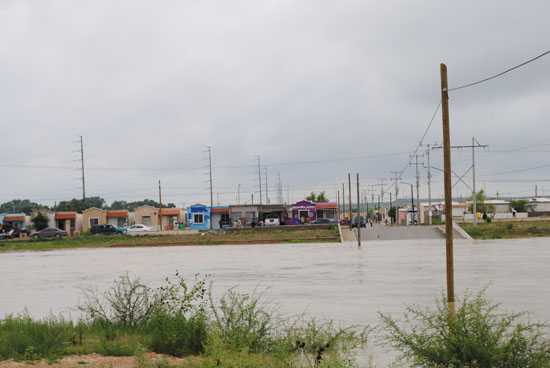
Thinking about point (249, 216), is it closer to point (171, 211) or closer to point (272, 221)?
point (272, 221)

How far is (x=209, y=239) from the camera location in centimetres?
6350

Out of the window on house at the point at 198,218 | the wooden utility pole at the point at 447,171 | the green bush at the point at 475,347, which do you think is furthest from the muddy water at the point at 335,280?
the window on house at the point at 198,218

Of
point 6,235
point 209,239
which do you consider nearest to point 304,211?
point 209,239

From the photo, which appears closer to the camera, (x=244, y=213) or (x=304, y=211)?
(x=244, y=213)

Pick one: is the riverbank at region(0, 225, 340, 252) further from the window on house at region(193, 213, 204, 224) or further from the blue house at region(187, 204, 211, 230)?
the window on house at region(193, 213, 204, 224)

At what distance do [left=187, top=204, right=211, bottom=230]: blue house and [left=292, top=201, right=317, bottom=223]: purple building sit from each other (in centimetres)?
1401

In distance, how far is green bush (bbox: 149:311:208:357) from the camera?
10891 millimetres

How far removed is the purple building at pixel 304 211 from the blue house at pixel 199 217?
14013 millimetres

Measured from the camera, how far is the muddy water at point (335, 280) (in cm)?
1733

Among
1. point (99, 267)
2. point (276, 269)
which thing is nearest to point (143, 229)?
point (99, 267)

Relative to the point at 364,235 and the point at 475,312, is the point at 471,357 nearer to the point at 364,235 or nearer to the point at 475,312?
the point at 475,312

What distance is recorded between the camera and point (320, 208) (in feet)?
308

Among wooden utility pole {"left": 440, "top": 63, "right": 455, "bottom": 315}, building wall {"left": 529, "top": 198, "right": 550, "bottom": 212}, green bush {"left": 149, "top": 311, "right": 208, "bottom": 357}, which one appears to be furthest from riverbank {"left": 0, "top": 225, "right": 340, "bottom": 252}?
building wall {"left": 529, "top": 198, "right": 550, "bottom": 212}

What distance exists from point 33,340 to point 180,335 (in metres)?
2.78
